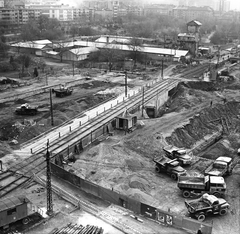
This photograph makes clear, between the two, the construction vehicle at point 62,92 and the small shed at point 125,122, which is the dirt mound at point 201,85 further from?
the small shed at point 125,122

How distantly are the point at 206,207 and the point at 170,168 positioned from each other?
700 cm

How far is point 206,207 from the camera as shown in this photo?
2644 cm

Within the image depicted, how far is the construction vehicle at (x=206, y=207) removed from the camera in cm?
2630

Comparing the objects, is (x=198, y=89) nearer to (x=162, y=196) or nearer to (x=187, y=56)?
(x=187, y=56)

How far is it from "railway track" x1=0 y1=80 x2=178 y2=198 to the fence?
11.3ft

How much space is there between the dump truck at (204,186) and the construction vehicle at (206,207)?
1883 mm

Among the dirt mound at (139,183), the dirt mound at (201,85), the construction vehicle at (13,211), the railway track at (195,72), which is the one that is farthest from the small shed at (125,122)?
the railway track at (195,72)

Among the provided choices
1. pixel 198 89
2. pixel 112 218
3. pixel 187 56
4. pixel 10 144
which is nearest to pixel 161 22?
pixel 187 56

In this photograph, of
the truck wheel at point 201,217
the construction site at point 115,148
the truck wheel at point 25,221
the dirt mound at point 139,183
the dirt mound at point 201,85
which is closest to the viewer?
the truck wheel at point 25,221

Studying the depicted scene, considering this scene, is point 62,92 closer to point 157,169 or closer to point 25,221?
point 157,169

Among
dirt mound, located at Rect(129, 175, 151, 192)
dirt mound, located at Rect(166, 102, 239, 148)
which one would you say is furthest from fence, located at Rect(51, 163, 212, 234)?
dirt mound, located at Rect(166, 102, 239, 148)

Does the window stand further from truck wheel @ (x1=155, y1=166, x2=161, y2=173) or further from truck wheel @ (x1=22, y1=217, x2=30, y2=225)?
truck wheel @ (x1=155, y1=166, x2=161, y2=173)

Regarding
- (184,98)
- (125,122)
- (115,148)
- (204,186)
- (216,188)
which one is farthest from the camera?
(184,98)

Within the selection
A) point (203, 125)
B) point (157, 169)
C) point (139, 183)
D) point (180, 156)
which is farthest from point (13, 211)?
point (203, 125)
